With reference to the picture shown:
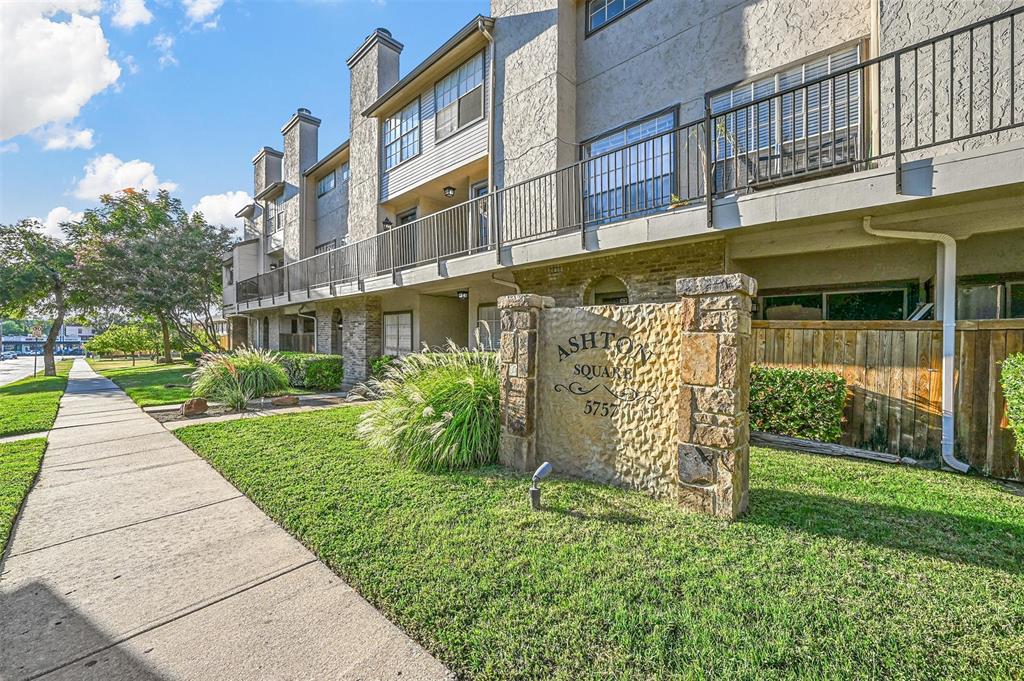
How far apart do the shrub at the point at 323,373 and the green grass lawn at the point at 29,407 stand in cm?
537

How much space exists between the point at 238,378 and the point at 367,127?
358 inches

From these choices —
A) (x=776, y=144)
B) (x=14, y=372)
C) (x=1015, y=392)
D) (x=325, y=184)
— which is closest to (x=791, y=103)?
(x=776, y=144)

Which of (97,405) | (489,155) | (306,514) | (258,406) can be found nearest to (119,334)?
(97,405)

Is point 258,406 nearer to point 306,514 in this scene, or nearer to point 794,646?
point 306,514

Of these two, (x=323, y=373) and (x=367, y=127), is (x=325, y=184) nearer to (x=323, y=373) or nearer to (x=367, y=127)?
(x=367, y=127)

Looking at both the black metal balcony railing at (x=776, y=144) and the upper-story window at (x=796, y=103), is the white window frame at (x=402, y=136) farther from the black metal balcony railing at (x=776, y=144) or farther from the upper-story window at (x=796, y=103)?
the upper-story window at (x=796, y=103)

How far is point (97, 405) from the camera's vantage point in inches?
406

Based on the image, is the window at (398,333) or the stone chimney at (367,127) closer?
the window at (398,333)

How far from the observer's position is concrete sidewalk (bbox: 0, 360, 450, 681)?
214 cm

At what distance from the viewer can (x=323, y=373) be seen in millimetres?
13109

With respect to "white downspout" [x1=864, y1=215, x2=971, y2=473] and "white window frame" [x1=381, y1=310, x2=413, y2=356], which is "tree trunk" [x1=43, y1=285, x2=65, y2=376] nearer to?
"white window frame" [x1=381, y1=310, x2=413, y2=356]

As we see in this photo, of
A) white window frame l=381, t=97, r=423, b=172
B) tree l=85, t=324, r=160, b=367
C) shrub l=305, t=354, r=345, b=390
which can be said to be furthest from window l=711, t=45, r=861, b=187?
tree l=85, t=324, r=160, b=367

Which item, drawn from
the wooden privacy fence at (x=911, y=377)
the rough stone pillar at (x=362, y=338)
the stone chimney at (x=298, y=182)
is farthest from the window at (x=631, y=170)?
the stone chimney at (x=298, y=182)

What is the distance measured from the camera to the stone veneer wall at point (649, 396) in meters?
3.46
